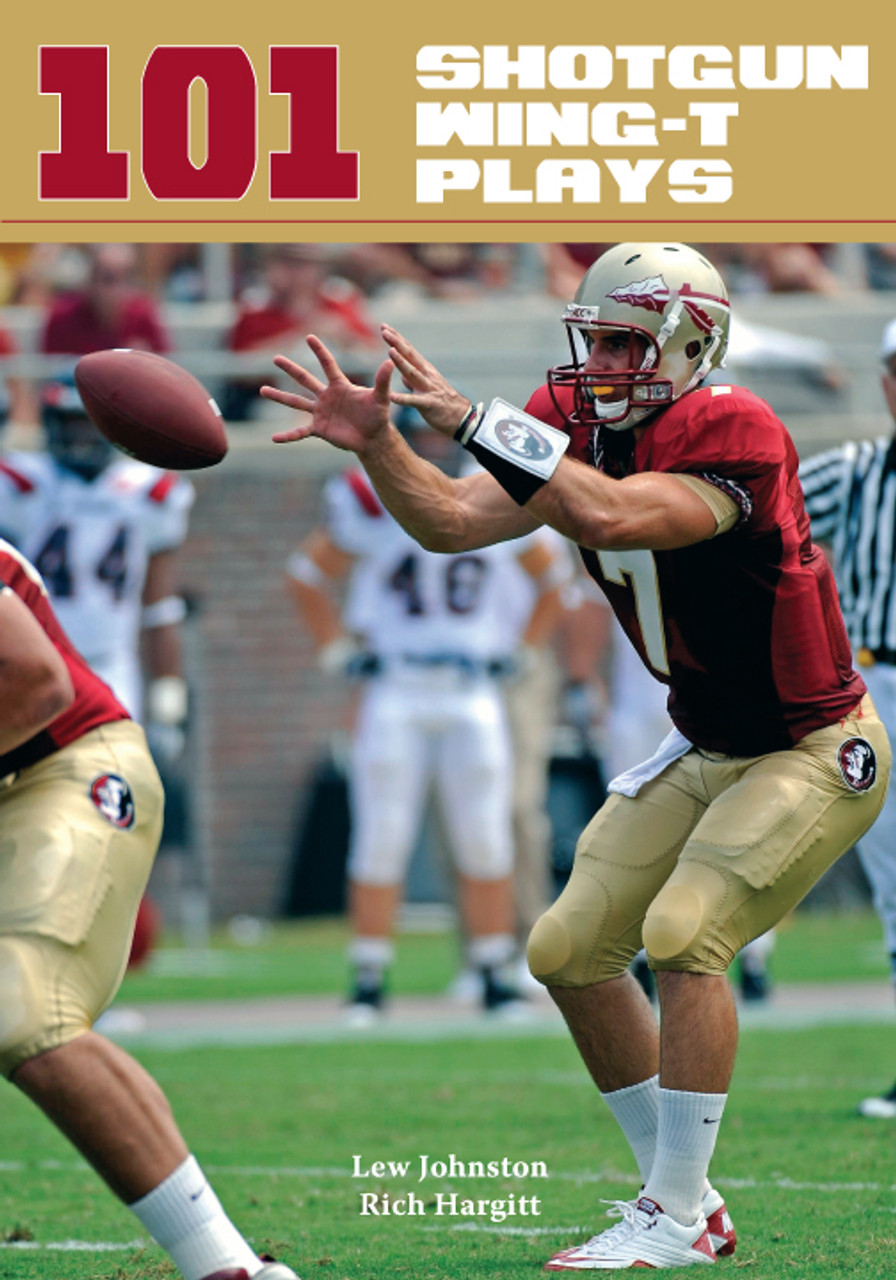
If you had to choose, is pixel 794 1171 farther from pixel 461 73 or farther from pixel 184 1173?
pixel 461 73

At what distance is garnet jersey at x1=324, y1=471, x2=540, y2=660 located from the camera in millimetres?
7348

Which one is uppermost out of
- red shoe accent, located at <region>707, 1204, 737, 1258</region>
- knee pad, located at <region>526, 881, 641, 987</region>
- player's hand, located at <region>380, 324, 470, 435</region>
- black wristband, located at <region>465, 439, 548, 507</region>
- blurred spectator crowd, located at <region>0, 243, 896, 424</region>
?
blurred spectator crowd, located at <region>0, 243, 896, 424</region>

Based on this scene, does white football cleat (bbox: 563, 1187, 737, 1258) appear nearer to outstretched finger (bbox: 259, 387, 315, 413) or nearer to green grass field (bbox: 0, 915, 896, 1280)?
green grass field (bbox: 0, 915, 896, 1280)

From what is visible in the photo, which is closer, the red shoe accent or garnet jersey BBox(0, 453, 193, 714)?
the red shoe accent

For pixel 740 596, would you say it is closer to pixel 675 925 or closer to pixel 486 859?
pixel 675 925

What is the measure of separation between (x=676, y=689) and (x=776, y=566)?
296mm

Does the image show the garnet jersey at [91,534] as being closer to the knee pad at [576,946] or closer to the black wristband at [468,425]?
the knee pad at [576,946]

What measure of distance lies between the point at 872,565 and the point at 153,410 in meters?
2.16

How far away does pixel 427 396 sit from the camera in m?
3.28

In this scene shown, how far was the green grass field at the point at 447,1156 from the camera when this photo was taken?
11.5ft

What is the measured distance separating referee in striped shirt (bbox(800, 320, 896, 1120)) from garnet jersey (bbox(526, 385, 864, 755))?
1335 millimetres

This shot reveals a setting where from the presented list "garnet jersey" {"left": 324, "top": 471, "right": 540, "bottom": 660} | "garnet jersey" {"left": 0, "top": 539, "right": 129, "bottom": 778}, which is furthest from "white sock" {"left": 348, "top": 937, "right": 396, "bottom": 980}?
"garnet jersey" {"left": 0, "top": 539, "right": 129, "bottom": 778}

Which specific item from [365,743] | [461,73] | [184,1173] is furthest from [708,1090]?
[461,73]

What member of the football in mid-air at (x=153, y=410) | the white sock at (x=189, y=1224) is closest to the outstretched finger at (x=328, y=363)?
the football in mid-air at (x=153, y=410)
